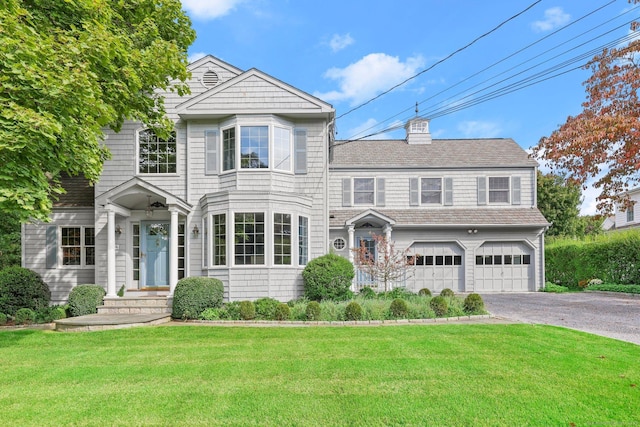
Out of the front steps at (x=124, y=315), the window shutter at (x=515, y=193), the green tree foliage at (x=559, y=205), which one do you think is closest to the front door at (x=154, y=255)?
the front steps at (x=124, y=315)

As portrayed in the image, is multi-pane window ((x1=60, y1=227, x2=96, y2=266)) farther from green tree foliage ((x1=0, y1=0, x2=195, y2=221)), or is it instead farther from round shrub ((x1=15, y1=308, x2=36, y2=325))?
green tree foliage ((x1=0, y1=0, x2=195, y2=221))

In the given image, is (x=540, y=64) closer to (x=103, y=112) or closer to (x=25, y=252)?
(x=103, y=112)

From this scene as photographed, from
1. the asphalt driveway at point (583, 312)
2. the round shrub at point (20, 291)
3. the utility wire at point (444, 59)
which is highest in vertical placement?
the utility wire at point (444, 59)

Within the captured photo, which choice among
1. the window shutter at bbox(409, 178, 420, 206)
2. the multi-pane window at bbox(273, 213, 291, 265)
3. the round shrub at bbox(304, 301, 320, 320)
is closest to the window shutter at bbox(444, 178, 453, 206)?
the window shutter at bbox(409, 178, 420, 206)

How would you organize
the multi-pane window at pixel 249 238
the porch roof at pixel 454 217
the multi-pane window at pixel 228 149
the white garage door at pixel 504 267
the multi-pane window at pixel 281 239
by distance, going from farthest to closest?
the white garage door at pixel 504 267 → the porch roof at pixel 454 217 → the multi-pane window at pixel 228 149 → the multi-pane window at pixel 281 239 → the multi-pane window at pixel 249 238

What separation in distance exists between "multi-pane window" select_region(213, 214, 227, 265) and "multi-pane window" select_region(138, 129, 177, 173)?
2546 mm

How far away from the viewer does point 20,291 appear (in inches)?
453

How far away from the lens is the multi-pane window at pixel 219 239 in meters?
12.0

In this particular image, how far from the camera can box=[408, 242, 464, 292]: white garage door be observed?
1811 cm

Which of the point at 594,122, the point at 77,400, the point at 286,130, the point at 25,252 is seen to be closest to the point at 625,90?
the point at 594,122

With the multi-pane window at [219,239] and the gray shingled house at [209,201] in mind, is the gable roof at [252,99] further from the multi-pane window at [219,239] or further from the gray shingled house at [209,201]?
the multi-pane window at [219,239]

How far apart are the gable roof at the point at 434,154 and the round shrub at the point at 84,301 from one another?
1074 centimetres

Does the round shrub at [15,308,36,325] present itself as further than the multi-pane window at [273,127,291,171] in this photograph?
No

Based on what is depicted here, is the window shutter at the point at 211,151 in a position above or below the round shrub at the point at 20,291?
above
